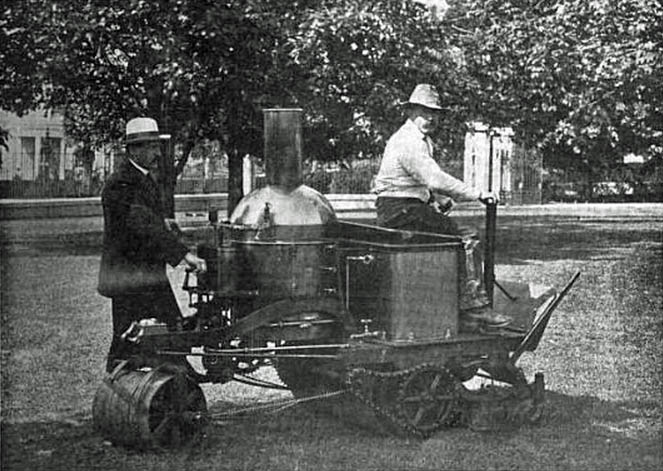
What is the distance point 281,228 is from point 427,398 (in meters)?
1.32

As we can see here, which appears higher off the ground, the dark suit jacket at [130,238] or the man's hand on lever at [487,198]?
the man's hand on lever at [487,198]

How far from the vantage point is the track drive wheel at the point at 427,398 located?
627 cm

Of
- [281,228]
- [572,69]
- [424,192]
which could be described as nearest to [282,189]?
[281,228]

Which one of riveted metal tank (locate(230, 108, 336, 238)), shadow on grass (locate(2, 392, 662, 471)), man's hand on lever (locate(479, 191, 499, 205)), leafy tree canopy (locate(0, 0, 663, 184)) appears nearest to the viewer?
shadow on grass (locate(2, 392, 662, 471))

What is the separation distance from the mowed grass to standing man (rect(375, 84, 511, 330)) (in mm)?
806

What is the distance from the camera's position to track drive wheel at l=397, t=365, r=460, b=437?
6273 mm

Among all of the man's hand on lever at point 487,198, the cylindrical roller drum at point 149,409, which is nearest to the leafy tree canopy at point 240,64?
the man's hand on lever at point 487,198

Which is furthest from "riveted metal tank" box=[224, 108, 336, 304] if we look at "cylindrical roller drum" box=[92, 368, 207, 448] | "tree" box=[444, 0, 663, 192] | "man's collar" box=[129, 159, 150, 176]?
"tree" box=[444, 0, 663, 192]

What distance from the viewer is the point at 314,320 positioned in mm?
Result: 6312

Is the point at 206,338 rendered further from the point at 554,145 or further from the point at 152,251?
the point at 554,145

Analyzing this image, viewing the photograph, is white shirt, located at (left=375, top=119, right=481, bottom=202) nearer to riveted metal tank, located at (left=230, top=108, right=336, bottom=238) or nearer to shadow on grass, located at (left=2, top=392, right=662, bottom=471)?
riveted metal tank, located at (left=230, top=108, right=336, bottom=238)

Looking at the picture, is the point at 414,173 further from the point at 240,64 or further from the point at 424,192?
the point at 240,64

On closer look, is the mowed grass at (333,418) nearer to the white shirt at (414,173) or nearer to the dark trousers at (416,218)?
the dark trousers at (416,218)

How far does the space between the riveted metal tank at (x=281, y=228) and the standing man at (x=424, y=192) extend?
2.82ft
